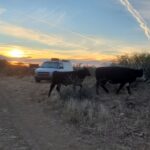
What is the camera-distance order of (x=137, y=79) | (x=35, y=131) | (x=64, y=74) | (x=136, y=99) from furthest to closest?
(x=137, y=79)
(x=64, y=74)
(x=136, y=99)
(x=35, y=131)

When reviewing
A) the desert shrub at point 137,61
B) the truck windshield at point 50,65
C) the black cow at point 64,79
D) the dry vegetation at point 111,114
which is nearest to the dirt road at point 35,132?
the dry vegetation at point 111,114

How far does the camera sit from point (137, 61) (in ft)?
109

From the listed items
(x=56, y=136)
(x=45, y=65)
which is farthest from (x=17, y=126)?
(x=45, y=65)

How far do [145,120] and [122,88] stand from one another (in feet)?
32.7

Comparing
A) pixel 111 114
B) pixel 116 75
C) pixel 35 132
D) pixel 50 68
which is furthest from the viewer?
A: pixel 50 68

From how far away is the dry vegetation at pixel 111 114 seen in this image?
1369cm

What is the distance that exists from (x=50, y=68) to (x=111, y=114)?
820 inches

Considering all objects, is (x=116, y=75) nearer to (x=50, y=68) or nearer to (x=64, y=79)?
(x=64, y=79)

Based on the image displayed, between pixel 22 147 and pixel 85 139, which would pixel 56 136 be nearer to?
pixel 85 139

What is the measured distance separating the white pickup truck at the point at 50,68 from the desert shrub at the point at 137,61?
4.50 meters

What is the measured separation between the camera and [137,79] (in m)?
27.7

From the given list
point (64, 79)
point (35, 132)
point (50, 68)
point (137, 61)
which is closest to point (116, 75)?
point (64, 79)

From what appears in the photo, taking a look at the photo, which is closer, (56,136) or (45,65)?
(56,136)

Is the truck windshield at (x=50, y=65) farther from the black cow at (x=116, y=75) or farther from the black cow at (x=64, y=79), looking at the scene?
the black cow at (x=64, y=79)
